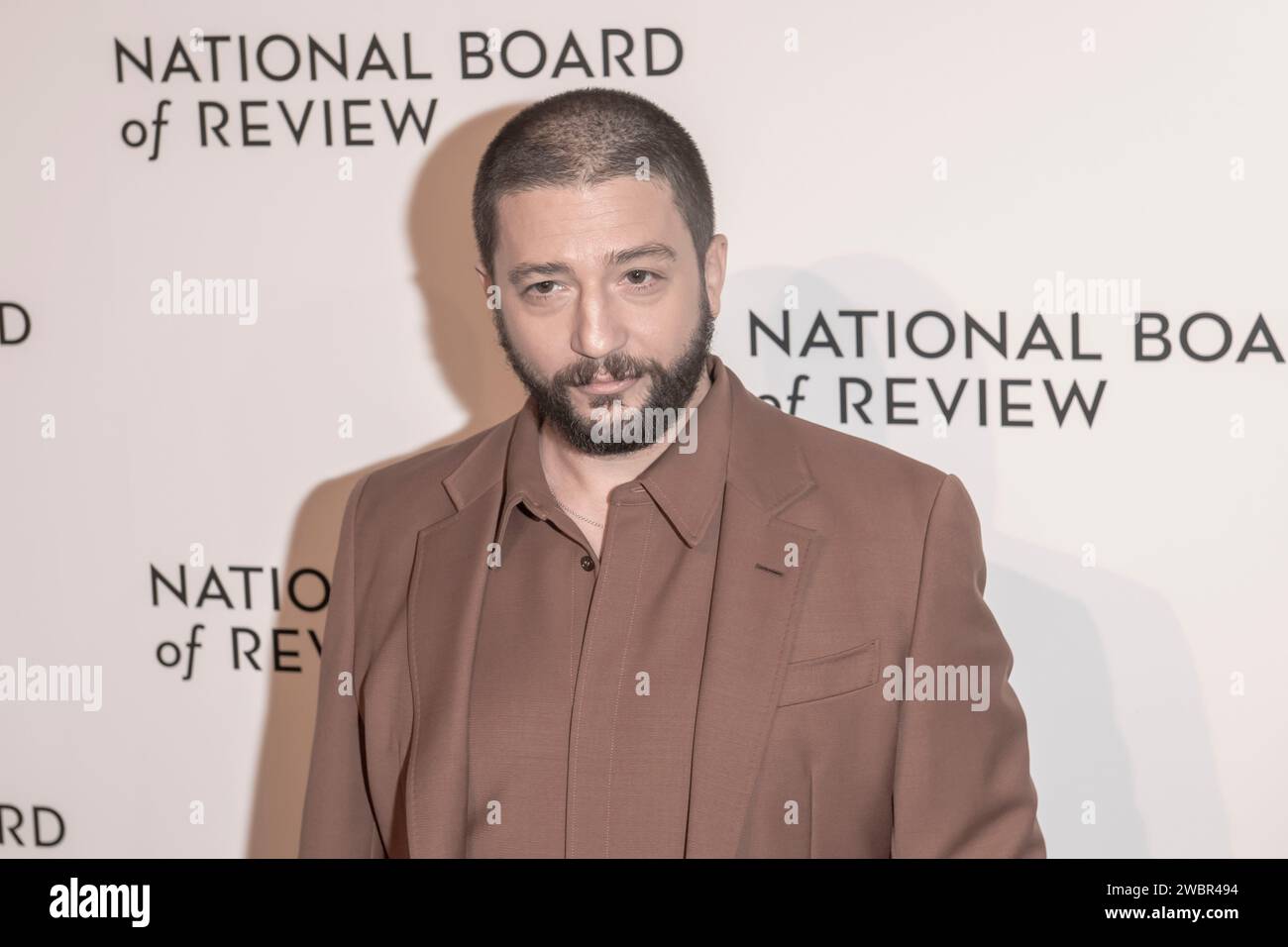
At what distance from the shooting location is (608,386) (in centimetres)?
194

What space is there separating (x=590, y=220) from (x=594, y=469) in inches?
14.7

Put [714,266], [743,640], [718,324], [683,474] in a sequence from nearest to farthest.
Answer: [743,640] → [683,474] → [714,266] → [718,324]

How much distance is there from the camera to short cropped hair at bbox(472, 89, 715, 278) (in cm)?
193

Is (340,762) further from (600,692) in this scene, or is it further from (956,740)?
(956,740)

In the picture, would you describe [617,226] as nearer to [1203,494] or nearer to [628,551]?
[628,551]

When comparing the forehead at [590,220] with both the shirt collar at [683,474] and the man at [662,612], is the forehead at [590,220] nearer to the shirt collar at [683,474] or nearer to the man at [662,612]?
the man at [662,612]

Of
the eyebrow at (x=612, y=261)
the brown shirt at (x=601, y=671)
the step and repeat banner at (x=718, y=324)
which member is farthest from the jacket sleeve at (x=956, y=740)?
the step and repeat banner at (x=718, y=324)

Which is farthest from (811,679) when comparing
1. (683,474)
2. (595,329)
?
(595,329)

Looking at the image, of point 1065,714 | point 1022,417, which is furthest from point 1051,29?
point 1065,714

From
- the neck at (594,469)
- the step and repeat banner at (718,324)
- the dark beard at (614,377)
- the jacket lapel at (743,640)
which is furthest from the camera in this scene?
the step and repeat banner at (718,324)

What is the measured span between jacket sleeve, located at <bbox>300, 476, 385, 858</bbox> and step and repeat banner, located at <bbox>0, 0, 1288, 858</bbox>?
765 millimetres

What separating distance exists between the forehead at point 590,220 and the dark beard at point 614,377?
0.14 metres

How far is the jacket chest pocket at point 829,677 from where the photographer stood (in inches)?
73.4
